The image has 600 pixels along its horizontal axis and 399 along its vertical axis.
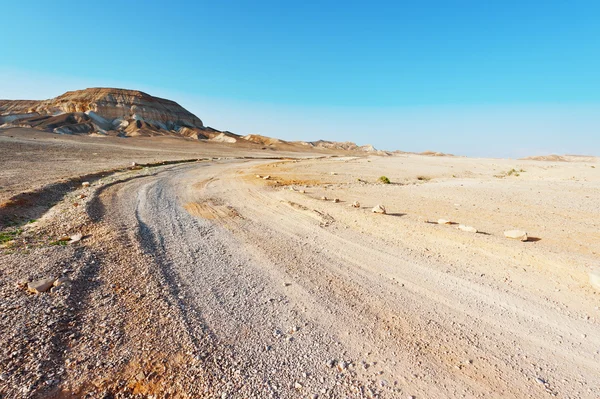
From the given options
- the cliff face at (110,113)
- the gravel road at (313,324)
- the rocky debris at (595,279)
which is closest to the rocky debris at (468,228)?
the gravel road at (313,324)

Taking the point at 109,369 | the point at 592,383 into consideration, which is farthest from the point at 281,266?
the point at 592,383

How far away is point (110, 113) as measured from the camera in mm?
94625

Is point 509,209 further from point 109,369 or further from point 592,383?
point 109,369

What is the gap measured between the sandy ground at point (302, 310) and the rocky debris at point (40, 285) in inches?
5.8

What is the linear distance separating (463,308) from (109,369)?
432cm

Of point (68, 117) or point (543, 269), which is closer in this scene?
point (543, 269)

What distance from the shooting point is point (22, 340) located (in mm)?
3320

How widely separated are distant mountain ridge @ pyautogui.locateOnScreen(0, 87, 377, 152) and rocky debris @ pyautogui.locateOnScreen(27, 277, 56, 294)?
266ft

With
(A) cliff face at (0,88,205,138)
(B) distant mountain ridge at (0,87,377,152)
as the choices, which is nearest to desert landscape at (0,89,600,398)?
(B) distant mountain ridge at (0,87,377,152)

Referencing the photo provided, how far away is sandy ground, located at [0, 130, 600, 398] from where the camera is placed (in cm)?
300

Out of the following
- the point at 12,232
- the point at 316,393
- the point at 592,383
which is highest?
the point at 592,383

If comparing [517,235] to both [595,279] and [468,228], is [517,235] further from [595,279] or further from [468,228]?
[595,279]

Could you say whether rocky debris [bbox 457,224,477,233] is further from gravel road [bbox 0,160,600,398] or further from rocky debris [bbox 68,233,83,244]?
rocky debris [bbox 68,233,83,244]

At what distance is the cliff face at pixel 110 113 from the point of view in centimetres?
8079
